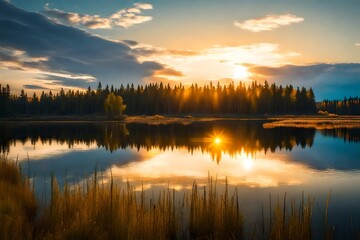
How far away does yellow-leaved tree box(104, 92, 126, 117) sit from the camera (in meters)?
143

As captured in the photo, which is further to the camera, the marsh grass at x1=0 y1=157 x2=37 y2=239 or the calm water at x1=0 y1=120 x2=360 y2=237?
the calm water at x1=0 y1=120 x2=360 y2=237

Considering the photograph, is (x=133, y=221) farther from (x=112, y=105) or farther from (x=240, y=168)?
(x=112, y=105)

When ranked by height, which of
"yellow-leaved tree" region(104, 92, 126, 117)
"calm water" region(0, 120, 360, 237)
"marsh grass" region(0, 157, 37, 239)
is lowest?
"calm water" region(0, 120, 360, 237)

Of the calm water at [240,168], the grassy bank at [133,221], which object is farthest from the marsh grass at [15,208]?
the calm water at [240,168]

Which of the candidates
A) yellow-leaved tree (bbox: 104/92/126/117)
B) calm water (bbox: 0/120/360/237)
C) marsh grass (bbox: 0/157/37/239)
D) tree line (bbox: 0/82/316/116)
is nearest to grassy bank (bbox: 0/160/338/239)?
marsh grass (bbox: 0/157/37/239)

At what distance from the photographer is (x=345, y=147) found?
142 feet

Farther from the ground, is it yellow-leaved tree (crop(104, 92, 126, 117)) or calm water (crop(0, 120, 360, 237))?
yellow-leaved tree (crop(104, 92, 126, 117))

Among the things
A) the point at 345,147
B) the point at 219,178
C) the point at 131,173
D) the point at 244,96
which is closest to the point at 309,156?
the point at 345,147

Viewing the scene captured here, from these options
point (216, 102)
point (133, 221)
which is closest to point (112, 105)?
point (216, 102)

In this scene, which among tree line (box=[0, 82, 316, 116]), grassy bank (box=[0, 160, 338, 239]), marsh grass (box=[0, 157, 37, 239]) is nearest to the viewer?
marsh grass (box=[0, 157, 37, 239])

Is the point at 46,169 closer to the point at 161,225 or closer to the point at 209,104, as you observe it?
the point at 161,225

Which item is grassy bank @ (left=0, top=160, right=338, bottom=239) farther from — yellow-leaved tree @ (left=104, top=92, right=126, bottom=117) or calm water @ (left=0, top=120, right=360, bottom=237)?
yellow-leaved tree @ (left=104, top=92, right=126, bottom=117)

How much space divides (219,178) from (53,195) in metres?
13.8

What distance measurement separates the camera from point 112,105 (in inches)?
5679
